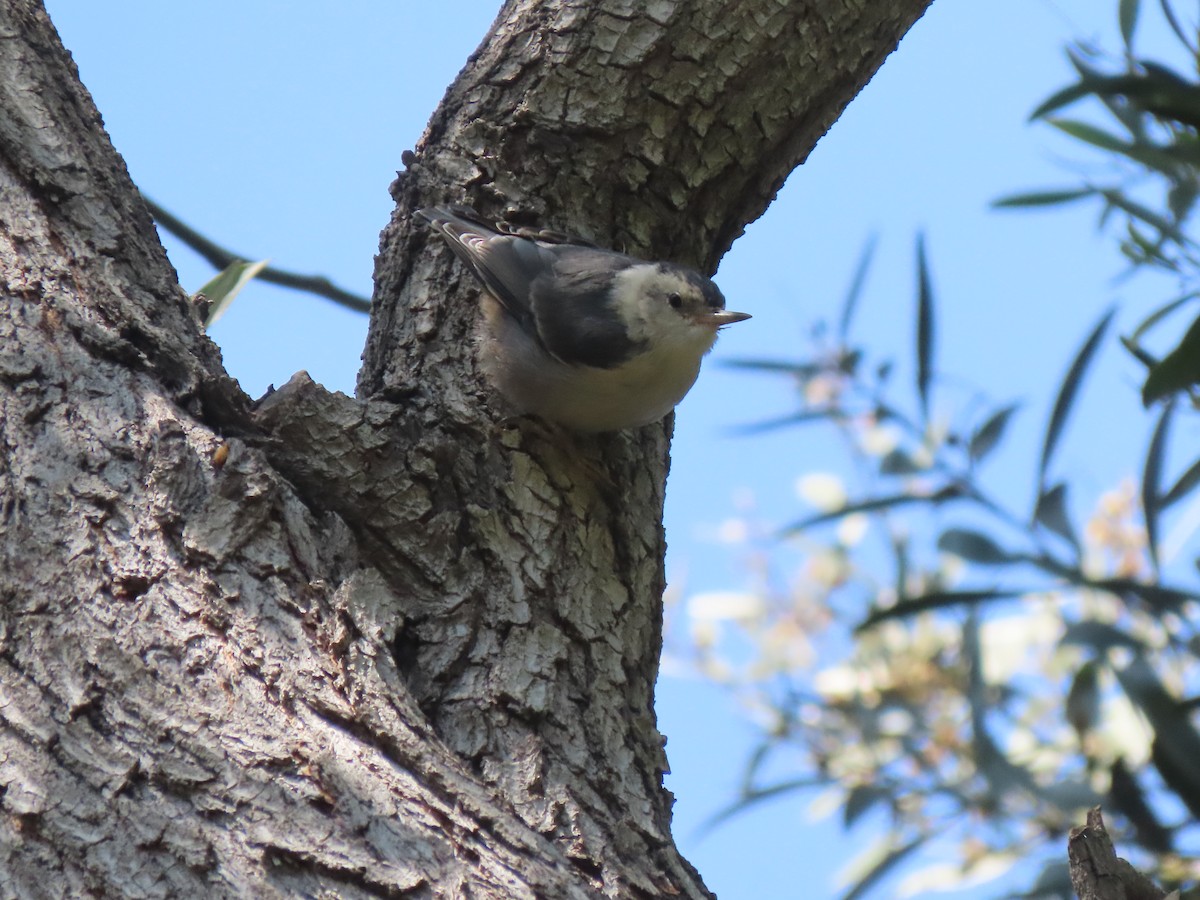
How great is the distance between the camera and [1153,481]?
10.2 feet

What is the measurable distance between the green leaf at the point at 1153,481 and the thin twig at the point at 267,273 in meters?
2.00

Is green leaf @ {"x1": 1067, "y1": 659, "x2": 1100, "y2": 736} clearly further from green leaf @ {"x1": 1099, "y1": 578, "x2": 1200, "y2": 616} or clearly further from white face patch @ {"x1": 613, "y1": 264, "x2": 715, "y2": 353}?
white face patch @ {"x1": 613, "y1": 264, "x2": 715, "y2": 353}

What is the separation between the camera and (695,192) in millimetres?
2844

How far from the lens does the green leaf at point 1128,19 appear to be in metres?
3.08

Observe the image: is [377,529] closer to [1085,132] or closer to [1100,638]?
[1100,638]

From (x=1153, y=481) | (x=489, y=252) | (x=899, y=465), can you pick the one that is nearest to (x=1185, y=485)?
(x=1153, y=481)

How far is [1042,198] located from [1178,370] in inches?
40.3

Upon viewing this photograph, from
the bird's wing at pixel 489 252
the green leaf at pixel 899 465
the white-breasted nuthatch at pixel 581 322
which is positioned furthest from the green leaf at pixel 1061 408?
the bird's wing at pixel 489 252

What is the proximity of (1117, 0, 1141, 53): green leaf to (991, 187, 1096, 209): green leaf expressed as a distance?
0.50m

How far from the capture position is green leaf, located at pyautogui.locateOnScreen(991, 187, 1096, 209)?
354 cm

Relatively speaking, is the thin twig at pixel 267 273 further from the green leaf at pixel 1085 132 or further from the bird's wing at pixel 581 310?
the green leaf at pixel 1085 132

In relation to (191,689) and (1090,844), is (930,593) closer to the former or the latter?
(1090,844)

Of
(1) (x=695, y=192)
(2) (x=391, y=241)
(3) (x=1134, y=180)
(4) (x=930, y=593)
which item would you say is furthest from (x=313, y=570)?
(3) (x=1134, y=180)

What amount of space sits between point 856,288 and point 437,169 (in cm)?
172
